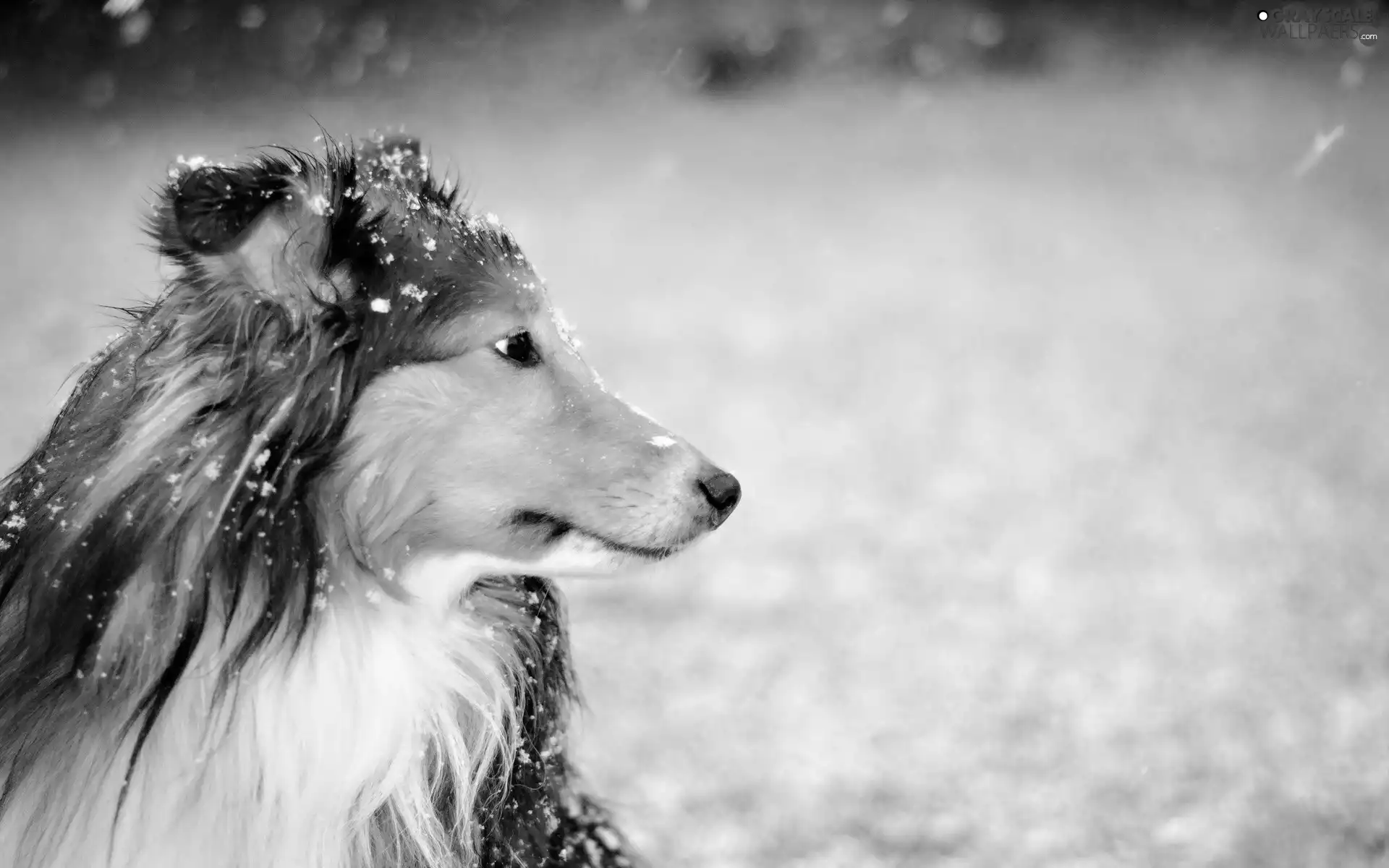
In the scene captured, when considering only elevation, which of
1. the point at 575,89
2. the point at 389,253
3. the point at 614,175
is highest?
the point at 389,253

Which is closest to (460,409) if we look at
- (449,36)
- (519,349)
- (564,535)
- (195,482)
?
(519,349)

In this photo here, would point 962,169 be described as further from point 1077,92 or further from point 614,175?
point 614,175

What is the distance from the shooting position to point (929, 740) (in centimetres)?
400

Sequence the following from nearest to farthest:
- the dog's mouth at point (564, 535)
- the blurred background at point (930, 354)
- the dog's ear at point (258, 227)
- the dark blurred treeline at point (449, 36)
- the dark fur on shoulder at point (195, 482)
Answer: the dog's ear at point (258, 227) → the dark fur on shoulder at point (195, 482) → the dog's mouth at point (564, 535) → the blurred background at point (930, 354) → the dark blurred treeline at point (449, 36)

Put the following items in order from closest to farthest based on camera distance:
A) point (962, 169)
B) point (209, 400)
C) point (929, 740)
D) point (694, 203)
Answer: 1. point (209, 400)
2. point (929, 740)
3. point (694, 203)
4. point (962, 169)

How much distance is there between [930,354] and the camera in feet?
33.9

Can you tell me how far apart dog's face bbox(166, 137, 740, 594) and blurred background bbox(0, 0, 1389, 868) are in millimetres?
328

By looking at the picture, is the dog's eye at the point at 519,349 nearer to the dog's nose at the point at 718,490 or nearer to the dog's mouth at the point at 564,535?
the dog's mouth at the point at 564,535

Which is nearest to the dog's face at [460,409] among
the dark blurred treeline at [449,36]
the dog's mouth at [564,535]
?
the dog's mouth at [564,535]

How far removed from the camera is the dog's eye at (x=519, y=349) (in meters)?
1.98

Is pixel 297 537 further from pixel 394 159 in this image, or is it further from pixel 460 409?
pixel 394 159

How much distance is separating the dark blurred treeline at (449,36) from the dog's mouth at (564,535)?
7482mm

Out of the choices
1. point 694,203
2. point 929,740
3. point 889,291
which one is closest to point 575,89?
point 694,203

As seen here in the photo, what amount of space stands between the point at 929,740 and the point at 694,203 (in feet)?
47.4
